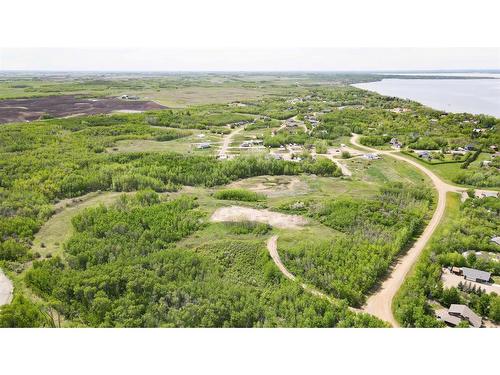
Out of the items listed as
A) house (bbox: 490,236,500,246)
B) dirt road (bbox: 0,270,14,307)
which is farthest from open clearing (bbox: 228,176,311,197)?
dirt road (bbox: 0,270,14,307)

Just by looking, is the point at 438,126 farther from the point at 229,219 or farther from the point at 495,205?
the point at 229,219

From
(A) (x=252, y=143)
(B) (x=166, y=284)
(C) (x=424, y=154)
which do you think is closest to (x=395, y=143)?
(C) (x=424, y=154)

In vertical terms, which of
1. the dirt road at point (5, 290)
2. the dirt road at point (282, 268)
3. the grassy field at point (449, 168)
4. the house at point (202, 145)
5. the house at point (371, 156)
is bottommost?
the dirt road at point (5, 290)

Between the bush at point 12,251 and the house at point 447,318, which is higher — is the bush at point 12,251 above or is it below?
above

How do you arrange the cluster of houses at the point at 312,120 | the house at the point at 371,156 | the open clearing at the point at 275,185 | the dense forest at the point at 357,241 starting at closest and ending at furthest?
the dense forest at the point at 357,241 < the open clearing at the point at 275,185 < the house at the point at 371,156 < the cluster of houses at the point at 312,120

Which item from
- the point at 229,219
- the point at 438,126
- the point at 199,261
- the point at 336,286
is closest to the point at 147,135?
the point at 229,219

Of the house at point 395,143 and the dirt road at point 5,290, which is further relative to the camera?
the house at point 395,143

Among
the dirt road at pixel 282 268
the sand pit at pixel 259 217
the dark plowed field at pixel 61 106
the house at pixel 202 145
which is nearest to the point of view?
the dirt road at pixel 282 268

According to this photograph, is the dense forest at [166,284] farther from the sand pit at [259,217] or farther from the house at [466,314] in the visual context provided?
the house at [466,314]

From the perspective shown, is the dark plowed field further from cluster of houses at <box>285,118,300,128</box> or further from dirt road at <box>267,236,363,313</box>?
dirt road at <box>267,236,363,313</box>

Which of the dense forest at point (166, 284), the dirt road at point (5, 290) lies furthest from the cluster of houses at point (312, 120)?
the dirt road at point (5, 290)
